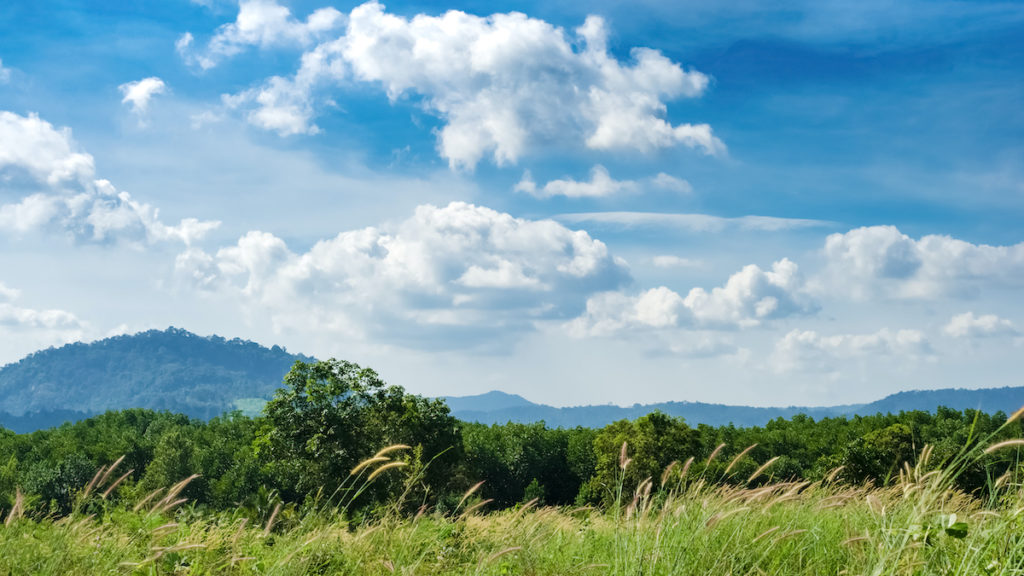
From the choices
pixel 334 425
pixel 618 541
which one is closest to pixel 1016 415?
pixel 618 541

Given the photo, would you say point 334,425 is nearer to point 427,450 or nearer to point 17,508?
point 427,450

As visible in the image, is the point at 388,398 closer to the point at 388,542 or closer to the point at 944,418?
the point at 388,542

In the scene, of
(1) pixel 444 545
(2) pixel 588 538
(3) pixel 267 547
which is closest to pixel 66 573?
(3) pixel 267 547

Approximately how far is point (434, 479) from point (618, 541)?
134 ft

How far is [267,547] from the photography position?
786 cm

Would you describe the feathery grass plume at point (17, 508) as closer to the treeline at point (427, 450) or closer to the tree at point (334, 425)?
the treeline at point (427, 450)

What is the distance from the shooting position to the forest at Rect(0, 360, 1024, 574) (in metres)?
5.98

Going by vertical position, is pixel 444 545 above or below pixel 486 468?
above

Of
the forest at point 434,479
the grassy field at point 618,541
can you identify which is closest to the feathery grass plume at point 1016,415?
the forest at point 434,479

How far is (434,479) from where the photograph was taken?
147 ft

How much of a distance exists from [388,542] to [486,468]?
2459 inches

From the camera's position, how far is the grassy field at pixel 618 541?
494cm

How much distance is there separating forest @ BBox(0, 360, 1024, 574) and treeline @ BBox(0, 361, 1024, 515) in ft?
0.53

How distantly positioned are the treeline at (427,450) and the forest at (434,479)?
0.53 ft
